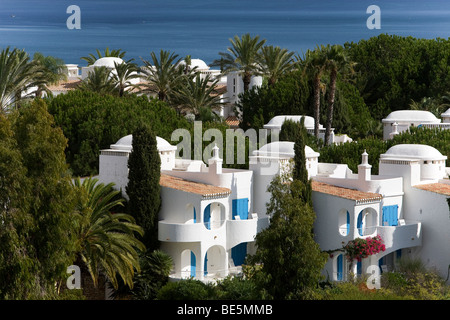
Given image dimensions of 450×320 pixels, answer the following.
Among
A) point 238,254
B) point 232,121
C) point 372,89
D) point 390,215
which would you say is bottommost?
point 238,254

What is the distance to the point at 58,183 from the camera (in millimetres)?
30391

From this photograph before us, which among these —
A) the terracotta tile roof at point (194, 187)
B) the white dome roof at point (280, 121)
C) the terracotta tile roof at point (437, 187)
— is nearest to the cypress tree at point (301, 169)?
the terracotta tile roof at point (194, 187)

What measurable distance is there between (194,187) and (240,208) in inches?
109

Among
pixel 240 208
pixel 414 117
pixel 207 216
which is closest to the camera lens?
pixel 207 216

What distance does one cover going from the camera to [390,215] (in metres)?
44.4

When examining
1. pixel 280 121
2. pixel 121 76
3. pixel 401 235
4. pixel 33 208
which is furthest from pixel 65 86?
pixel 33 208

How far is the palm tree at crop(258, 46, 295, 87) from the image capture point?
79812mm

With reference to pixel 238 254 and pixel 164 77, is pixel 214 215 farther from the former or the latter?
pixel 164 77

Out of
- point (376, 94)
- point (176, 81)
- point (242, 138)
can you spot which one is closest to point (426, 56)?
point (376, 94)

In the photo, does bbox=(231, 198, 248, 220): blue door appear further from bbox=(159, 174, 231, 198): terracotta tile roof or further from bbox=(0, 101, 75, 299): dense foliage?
bbox=(0, 101, 75, 299): dense foliage

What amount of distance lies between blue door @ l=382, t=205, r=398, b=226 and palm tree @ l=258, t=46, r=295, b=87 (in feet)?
119
